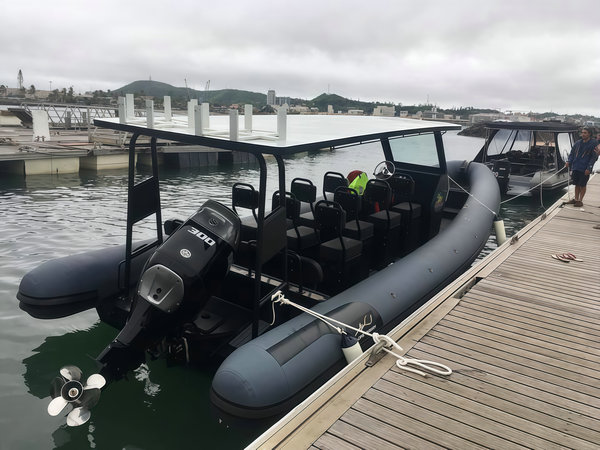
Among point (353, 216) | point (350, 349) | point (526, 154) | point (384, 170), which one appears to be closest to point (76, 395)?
→ point (350, 349)

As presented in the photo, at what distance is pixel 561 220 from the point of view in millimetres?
8375

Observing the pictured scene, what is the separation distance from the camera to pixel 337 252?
14.7 feet

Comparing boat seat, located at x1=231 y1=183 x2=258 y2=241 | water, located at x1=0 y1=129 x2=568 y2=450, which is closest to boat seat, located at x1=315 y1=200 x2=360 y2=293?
boat seat, located at x1=231 y1=183 x2=258 y2=241

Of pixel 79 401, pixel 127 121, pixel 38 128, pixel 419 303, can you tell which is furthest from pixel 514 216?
pixel 38 128

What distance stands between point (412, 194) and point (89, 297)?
423cm

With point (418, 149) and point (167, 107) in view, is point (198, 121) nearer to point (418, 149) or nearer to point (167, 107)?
point (167, 107)

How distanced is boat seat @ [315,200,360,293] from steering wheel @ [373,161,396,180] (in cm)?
187

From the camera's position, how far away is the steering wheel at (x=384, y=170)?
249 inches

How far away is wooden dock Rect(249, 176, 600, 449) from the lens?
101 inches

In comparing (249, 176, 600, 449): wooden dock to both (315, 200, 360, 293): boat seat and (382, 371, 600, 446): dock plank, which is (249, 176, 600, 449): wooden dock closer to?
(382, 371, 600, 446): dock plank

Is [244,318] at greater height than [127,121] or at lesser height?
lesser

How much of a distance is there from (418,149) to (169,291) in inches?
182

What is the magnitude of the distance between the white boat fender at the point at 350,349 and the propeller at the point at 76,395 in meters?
1.77

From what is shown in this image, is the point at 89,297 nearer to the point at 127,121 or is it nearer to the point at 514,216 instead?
the point at 127,121
